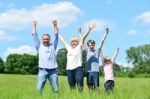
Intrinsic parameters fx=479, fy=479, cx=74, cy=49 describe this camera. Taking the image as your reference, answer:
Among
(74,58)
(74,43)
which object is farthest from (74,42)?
(74,58)

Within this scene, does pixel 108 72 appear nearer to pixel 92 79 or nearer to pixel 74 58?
pixel 92 79

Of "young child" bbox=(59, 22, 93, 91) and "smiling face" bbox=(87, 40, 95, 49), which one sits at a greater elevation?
"smiling face" bbox=(87, 40, 95, 49)

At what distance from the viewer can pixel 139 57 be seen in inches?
5581

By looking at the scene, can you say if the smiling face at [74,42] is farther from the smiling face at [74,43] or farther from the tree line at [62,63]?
the tree line at [62,63]

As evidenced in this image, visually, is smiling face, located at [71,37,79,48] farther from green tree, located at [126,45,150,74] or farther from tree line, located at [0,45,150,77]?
green tree, located at [126,45,150,74]

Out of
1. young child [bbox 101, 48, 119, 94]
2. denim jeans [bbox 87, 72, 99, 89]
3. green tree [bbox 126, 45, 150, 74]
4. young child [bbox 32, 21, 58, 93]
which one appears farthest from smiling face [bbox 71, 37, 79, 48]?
green tree [bbox 126, 45, 150, 74]

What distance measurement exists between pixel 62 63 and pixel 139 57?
4639 centimetres

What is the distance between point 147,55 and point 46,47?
13174 centimetres

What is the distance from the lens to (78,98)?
32.6 feet

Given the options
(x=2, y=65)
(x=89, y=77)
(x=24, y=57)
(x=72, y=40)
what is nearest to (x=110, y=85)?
(x=89, y=77)

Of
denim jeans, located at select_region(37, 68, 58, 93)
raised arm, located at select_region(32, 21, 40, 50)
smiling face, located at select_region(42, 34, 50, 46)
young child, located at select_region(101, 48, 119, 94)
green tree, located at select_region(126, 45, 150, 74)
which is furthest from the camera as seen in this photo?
green tree, located at select_region(126, 45, 150, 74)

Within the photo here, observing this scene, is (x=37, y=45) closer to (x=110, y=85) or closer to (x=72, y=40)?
(x=72, y=40)

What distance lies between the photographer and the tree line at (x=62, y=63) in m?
104

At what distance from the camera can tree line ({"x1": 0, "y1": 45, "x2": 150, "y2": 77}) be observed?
343ft
